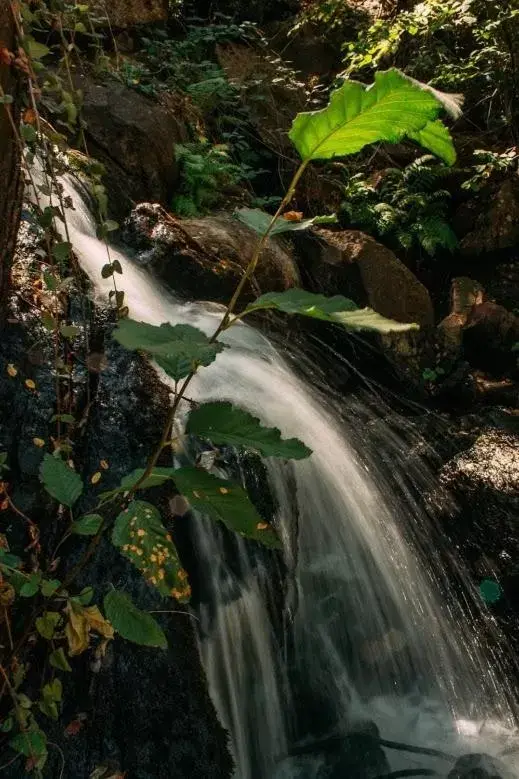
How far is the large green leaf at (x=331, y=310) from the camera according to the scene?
38.2 inches

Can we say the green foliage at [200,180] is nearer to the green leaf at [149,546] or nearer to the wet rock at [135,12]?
the wet rock at [135,12]

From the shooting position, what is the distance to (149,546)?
1420mm

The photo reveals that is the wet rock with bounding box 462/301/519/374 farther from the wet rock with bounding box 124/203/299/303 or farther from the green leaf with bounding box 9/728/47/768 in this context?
the green leaf with bounding box 9/728/47/768

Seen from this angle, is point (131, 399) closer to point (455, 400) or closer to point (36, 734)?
point (36, 734)

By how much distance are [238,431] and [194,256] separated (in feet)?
13.4

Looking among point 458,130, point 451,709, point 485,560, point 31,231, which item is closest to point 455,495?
point 485,560

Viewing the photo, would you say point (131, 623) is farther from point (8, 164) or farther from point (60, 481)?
point (8, 164)

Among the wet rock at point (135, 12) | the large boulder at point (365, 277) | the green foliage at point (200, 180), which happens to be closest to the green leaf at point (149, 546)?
the green foliage at point (200, 180)

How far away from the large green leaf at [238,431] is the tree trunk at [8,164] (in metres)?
1.16

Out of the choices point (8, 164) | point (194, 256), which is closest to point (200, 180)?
point (194, 256)

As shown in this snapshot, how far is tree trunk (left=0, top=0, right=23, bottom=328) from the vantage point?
1.76 m

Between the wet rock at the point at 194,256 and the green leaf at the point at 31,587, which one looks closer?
the green leaf at the point at 31,587

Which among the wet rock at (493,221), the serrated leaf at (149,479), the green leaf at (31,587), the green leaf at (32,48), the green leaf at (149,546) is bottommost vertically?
the green leaf at (31,587)

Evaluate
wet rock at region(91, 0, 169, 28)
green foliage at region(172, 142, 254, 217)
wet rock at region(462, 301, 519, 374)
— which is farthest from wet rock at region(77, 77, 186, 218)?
wet rock at region(462, 301, 519, 374)
